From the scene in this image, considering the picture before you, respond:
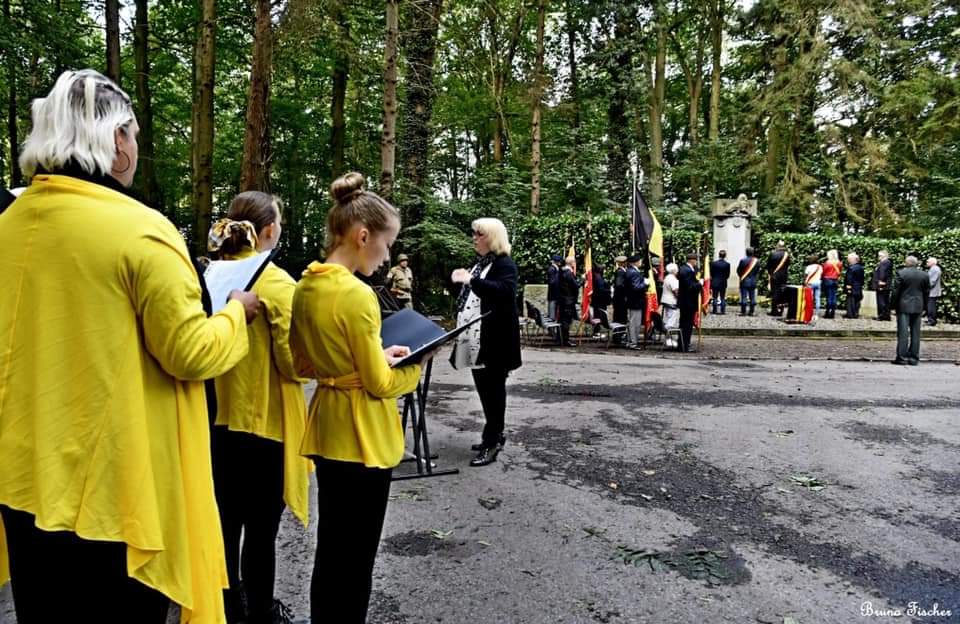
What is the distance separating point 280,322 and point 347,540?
98cm

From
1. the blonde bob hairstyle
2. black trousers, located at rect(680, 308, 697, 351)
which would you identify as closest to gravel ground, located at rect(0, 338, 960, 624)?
the blonde bob hairstyle

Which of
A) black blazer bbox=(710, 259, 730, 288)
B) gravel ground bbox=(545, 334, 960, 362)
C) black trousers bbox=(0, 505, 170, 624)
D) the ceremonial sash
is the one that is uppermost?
the ceremonial sash

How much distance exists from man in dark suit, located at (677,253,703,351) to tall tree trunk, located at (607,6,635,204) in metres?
10.1

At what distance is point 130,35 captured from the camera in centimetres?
1802

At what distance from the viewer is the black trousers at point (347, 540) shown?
2.30 meters

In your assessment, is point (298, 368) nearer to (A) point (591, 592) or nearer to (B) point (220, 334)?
(B) point (220, 334)

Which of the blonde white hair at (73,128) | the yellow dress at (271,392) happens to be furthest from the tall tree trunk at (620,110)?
the blonde white hair at (73,128)

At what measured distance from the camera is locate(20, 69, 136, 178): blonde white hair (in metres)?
1.58

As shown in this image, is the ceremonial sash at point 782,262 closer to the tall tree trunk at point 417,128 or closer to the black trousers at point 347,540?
the tall tree trunk at point 417,128

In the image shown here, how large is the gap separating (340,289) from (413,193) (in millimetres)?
15355

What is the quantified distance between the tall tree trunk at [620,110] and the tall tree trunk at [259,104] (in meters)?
14.2

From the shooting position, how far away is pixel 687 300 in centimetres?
1280

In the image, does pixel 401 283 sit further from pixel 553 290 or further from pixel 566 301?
pixel 566 301

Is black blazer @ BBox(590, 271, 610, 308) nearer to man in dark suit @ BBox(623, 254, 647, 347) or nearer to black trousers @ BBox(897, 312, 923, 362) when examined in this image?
man in dark suit @ BBox(623, 254, 647, 347)
